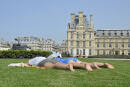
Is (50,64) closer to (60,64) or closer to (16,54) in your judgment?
(60,64)

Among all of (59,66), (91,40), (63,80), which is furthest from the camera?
(91,40)

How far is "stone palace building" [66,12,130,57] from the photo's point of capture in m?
54.9

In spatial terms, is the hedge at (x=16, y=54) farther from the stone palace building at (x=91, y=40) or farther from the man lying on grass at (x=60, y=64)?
the stone palace building at (x=91, y=40)

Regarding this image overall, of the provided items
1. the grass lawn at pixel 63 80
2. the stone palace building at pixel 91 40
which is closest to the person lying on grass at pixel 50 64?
the grass lawn at pixel 63 80

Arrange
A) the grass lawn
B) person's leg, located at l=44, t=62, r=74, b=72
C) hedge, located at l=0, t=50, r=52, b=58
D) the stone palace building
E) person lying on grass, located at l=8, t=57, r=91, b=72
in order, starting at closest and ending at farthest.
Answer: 1. the grass lawn
2. person's leg, located at l=44, t=62, r=74, b=72
3. person lying on grass, located at l=8, t=57, r=91, b=72
4. hedge, located at l=0, t=50, r=52, b=58
5. the stone palace building

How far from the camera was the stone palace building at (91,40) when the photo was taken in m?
54.9

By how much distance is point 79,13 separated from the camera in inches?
2202

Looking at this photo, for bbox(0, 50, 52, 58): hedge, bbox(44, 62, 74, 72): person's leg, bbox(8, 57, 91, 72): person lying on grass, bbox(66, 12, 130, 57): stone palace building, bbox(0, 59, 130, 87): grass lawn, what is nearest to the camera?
bbox(0, 59, 130, 87): grass lawn

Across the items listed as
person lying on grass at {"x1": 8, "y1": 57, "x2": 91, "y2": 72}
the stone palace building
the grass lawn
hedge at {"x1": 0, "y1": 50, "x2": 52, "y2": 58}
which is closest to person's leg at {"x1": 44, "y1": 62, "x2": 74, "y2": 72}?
person lying on grass at {"x1": 8, "y1": 57, "x2": 91, "y2": 72}

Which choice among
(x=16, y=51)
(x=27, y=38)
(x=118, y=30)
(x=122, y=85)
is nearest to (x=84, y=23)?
(x=118, y=30)

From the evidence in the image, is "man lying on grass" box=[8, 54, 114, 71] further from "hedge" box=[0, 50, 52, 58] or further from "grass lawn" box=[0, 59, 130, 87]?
"hedge" box=[0, 50, 52, 58]

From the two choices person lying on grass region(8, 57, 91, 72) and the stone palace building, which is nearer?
person lying on grass region(8, 57, 91, 72)

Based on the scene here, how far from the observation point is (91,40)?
5478 centimetres

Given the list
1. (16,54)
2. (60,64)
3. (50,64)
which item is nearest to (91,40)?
(16,54)
